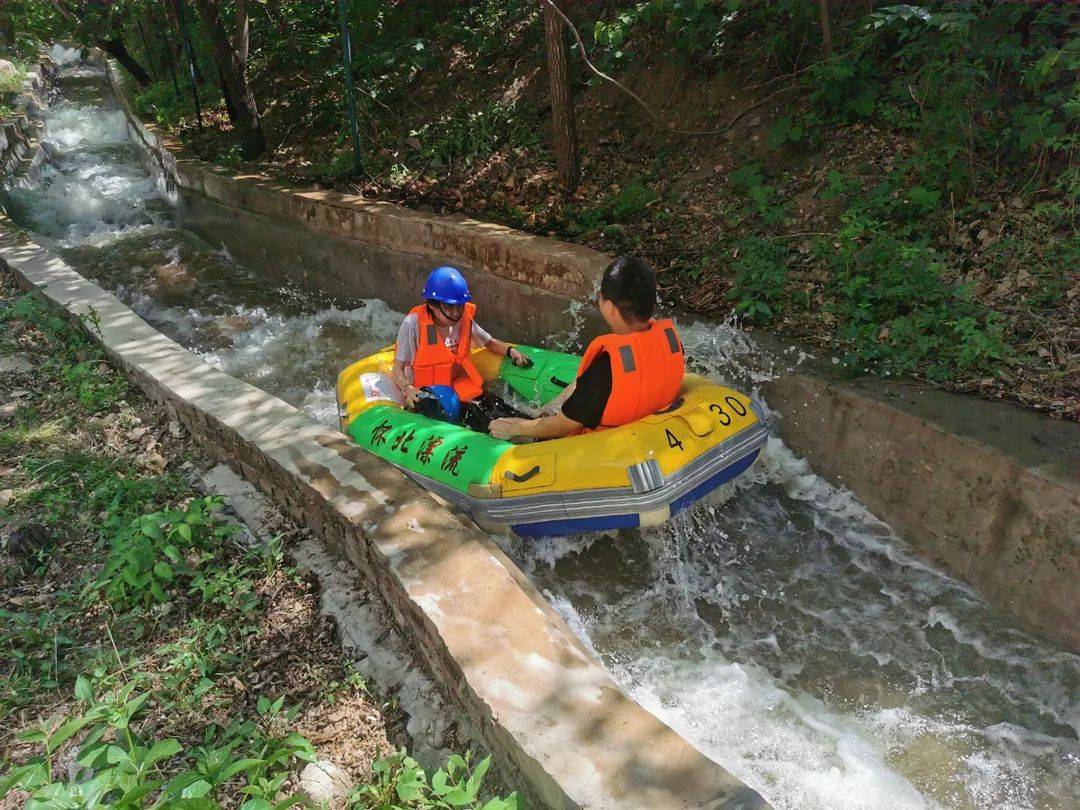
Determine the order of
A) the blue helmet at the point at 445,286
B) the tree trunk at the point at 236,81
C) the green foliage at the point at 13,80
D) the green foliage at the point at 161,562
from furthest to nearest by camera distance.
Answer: the green foliage at the point at 13,80, the tree trunk at the point at 236,81, the blue helmet at the point at 445,286, the green foliage at the point at 161,562

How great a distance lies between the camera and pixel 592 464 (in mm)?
3562

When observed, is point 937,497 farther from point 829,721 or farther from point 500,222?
point 500,222

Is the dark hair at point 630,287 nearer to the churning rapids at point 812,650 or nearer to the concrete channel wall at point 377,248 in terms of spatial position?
the churning rapids at point 812,650

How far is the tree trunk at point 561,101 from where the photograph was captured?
6.11 meters

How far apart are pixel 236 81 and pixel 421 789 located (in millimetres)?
9817

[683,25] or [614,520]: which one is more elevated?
[683,25]

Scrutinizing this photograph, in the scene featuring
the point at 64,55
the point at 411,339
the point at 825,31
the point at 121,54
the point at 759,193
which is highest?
the point at 64,55

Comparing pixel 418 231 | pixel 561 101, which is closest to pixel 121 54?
pixel 418 231

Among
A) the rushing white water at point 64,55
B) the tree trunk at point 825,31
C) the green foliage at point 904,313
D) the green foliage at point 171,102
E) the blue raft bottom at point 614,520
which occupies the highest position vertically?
the rushing white water at point 64,55

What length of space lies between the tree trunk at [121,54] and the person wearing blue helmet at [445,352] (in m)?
14.2

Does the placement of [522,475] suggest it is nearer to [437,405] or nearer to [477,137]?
[437,405]

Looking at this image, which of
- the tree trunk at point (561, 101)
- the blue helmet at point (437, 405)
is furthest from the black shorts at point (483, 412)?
the tree trunk at point (561, 101)

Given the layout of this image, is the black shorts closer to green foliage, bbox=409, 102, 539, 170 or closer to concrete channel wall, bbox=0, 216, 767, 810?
concrete channel wall, bbox=0, 216, 767, 810

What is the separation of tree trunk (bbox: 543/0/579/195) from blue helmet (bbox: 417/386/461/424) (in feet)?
9.62
